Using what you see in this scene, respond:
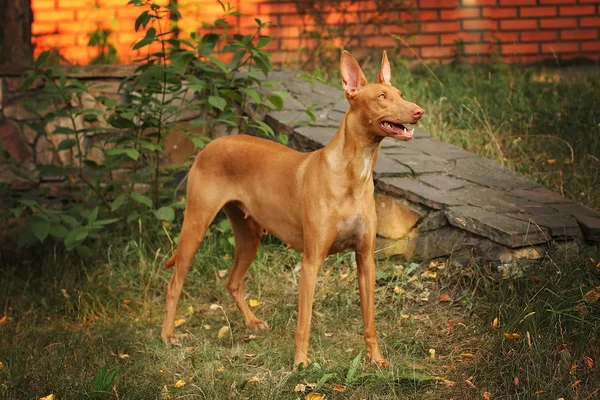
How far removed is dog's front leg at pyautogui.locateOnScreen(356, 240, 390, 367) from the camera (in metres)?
4.47

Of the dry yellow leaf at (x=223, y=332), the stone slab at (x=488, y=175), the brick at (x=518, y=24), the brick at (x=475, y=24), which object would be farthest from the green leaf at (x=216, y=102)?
the brick at (x=518, y=24)

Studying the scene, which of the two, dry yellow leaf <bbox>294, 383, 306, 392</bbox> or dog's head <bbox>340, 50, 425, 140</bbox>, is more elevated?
dog's head <bbox>340, 50, 425, 140</bbox>

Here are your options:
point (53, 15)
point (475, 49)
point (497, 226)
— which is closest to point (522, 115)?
point (475, 49)

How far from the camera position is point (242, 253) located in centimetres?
547

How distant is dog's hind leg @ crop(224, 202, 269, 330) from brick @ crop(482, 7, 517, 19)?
4994 millimetres

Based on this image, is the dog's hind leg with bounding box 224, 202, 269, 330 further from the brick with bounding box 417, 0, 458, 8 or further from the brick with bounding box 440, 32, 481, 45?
the brick with bounding box 417, 0, 458, 8

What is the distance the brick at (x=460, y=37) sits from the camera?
9188 mm

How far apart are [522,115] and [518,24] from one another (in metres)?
1.92

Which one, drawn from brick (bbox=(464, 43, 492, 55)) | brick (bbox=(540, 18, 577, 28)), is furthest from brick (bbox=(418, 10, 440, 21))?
brick (bbox=(540, 18, 577, 28))

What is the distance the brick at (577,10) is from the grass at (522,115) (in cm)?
64

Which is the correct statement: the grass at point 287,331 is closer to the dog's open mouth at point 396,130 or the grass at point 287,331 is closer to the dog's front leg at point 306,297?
the dog's front leg at point 306,297

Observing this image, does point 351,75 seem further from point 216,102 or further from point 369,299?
point 216,102

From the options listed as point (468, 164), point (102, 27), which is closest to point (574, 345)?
point (468, 164)

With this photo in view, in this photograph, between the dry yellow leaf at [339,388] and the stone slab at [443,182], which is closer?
the dry yellow leaf at [339,388]
